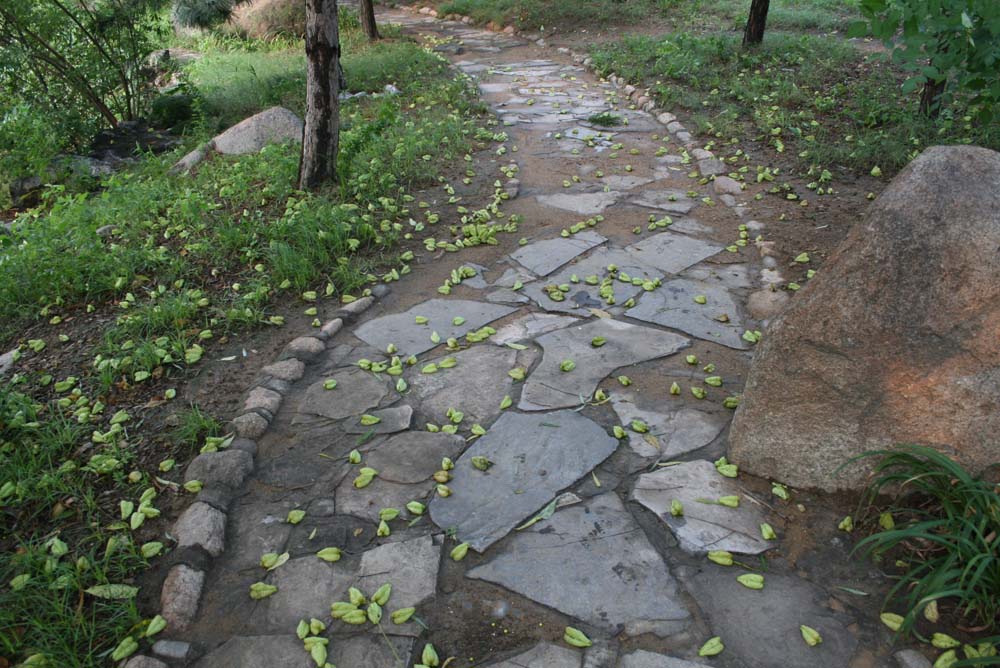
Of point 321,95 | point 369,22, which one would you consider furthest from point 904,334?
point 369,22

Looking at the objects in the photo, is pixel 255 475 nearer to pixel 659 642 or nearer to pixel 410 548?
pixel 410 548

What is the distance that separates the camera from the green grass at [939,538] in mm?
1840

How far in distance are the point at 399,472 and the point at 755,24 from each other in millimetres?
7469

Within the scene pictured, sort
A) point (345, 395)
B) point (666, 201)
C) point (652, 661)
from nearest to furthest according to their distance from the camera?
point (652, 661), point (345, 395), point (666, 201)

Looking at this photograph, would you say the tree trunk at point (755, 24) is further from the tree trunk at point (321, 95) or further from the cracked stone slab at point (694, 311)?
the cracked stone slab at point (694, 311)

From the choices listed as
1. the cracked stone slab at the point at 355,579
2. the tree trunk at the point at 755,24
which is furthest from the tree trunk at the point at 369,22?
the cracked stone slab at the point at 355,579

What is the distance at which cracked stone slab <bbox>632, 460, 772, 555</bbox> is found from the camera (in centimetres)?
217

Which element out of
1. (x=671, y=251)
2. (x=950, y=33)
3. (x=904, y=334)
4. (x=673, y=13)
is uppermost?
(x=950, y=33)

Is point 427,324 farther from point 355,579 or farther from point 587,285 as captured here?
point 355,579

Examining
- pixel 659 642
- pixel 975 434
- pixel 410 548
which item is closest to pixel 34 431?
pixel 410 548

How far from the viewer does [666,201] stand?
487 cm

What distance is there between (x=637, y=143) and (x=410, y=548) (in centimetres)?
475

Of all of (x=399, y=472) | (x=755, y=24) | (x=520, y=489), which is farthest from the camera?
(x=755, y=24)

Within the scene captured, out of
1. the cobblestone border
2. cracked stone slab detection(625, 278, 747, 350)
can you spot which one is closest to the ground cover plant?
the cobblestone border
